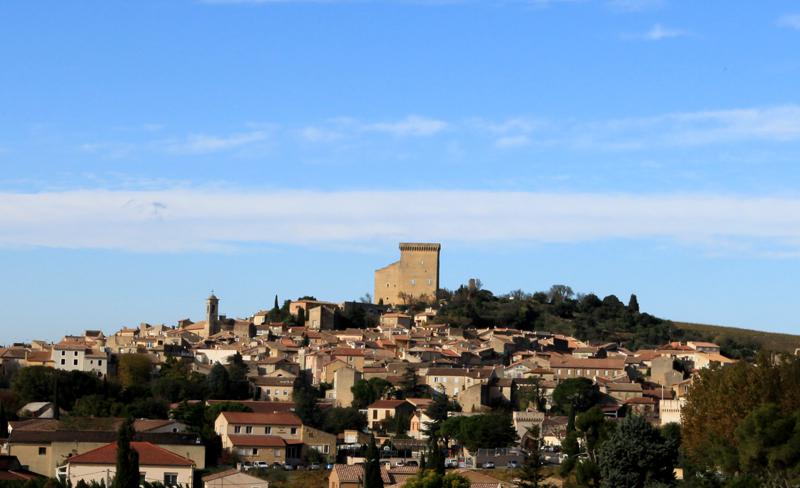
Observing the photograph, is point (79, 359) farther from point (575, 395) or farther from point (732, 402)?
point (732, 402)

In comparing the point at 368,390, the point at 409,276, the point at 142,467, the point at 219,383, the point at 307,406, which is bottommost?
the point at 142,467

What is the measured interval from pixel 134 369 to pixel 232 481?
3415 centimetres

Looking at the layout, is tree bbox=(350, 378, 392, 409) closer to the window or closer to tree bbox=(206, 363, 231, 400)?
tree bbox=(206, 363, 231, 400)

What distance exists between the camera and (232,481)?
5041 centimetres

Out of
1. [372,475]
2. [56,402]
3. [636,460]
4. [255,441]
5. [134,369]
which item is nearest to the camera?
[636,460]

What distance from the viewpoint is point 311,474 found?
57.5m

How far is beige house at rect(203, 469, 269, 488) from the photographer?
50031mm

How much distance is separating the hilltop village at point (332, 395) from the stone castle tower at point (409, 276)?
4930mm

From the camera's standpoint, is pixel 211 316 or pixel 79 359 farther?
pixel 211 316

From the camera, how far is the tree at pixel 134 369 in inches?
3239

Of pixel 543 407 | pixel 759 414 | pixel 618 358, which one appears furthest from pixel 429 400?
pixel 759 414

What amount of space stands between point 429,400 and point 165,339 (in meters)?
26.4

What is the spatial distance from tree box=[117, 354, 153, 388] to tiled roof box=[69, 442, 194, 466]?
29.0 meters

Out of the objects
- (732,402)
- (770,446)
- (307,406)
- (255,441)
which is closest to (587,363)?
(307,406)
